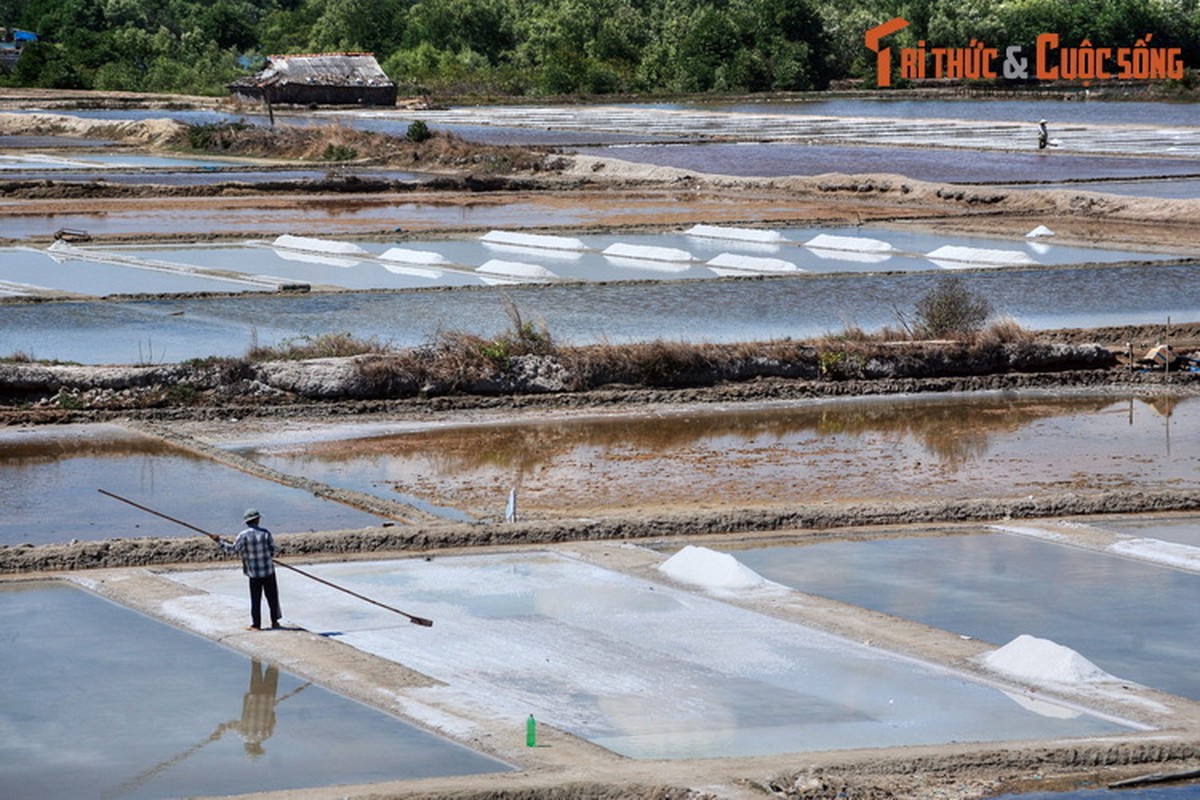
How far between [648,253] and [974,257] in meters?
5.83

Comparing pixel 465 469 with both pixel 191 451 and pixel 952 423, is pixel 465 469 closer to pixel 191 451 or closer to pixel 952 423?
pixel 191 451

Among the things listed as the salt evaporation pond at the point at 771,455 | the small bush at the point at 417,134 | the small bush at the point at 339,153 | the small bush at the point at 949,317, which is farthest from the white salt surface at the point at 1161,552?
the small bush at the point at 417,134

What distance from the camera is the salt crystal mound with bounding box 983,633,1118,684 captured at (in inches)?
437

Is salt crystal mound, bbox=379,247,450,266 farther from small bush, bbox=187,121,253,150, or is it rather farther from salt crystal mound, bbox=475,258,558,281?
small bush, bbox=187,121,253,150

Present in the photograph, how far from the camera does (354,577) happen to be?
44.7 ft

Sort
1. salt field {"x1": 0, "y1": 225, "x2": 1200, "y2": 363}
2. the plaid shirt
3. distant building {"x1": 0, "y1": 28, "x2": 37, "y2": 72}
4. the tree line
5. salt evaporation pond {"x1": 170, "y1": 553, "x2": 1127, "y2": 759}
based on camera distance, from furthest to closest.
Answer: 1. distant building {"x1": 0, "y1": 28, "x2": 37, "y2": 72}
2. the tree line
3. salt field {"x1": 0, "y1": 225, "x2": 1200, "y2": 363}
4. the plaid shirt
5. salt evaporation pond {"x1": 170, "y1": 553, "x2": 1127, "y2": 759}

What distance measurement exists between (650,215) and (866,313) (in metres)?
14.3

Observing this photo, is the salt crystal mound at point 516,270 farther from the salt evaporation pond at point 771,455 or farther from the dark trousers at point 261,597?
the dark trousers at point 261,597

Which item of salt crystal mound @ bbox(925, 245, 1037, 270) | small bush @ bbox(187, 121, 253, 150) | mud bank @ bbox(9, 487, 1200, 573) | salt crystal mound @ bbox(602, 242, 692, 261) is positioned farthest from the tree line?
mud bank @ bbox(9, 487, 1200, 573)

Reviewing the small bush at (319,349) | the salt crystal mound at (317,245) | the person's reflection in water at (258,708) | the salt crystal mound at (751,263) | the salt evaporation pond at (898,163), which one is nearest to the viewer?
the person's reflection in water at (258,708)

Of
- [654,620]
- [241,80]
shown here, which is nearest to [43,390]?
[654,620]

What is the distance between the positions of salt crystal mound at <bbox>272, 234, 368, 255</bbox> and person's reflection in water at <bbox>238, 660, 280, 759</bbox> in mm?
22098

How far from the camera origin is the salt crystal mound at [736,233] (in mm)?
34941

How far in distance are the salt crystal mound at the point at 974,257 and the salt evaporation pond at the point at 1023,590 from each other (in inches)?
658
